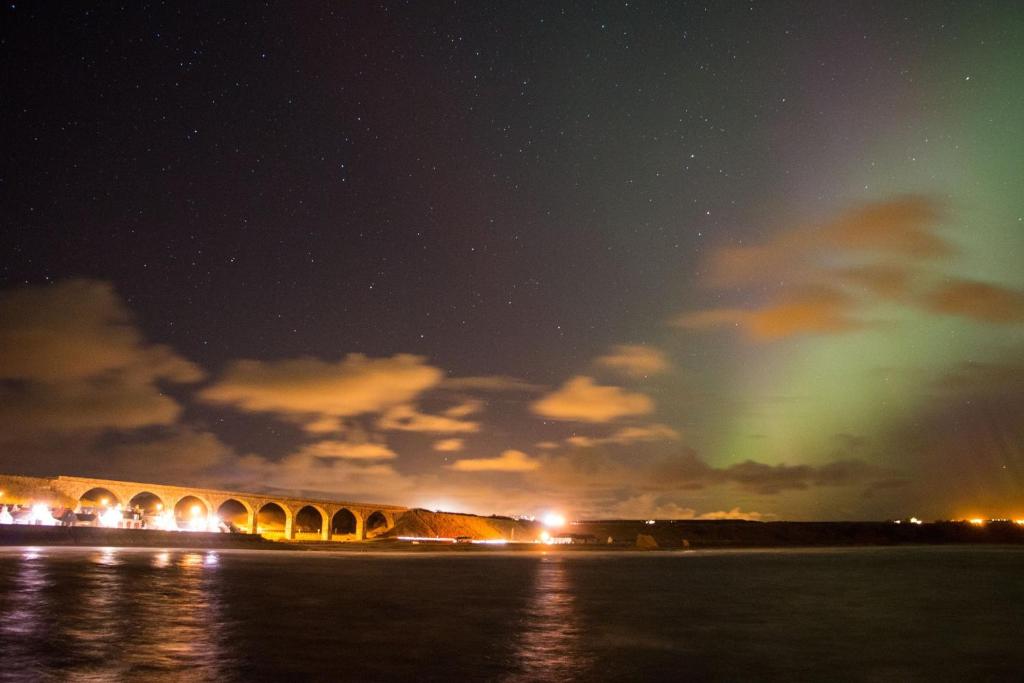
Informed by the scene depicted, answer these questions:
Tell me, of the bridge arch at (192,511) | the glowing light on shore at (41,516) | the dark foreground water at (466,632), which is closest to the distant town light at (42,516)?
the glowing light on shore at (41,516)

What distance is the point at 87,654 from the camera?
13.1m

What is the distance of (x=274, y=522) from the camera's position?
594 feet

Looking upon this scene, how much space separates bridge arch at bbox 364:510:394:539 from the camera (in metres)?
172

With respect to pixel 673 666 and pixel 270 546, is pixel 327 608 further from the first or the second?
pixel 270 546

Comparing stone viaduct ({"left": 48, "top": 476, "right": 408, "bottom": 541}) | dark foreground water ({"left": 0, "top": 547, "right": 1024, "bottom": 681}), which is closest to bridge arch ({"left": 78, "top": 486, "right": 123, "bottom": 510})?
stone viaduct ({"left": 48, "top": 476, "right": 408, "bottom": 541})

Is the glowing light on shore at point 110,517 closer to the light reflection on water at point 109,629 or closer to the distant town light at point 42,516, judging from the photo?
the distant town light at point 42,516

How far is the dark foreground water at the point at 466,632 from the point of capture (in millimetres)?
13219

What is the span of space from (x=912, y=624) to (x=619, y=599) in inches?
408

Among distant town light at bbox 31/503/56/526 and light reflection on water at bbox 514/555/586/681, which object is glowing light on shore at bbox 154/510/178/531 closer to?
distant town light at bbox 31/503/56/526

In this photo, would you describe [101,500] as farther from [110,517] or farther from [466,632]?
[466,632]

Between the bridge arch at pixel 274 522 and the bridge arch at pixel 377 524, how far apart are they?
18639 millimetres

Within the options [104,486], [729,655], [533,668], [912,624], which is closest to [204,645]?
[533,668]

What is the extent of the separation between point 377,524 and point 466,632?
600ft

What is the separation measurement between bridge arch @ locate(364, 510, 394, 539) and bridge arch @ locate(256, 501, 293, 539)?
1864 cm
